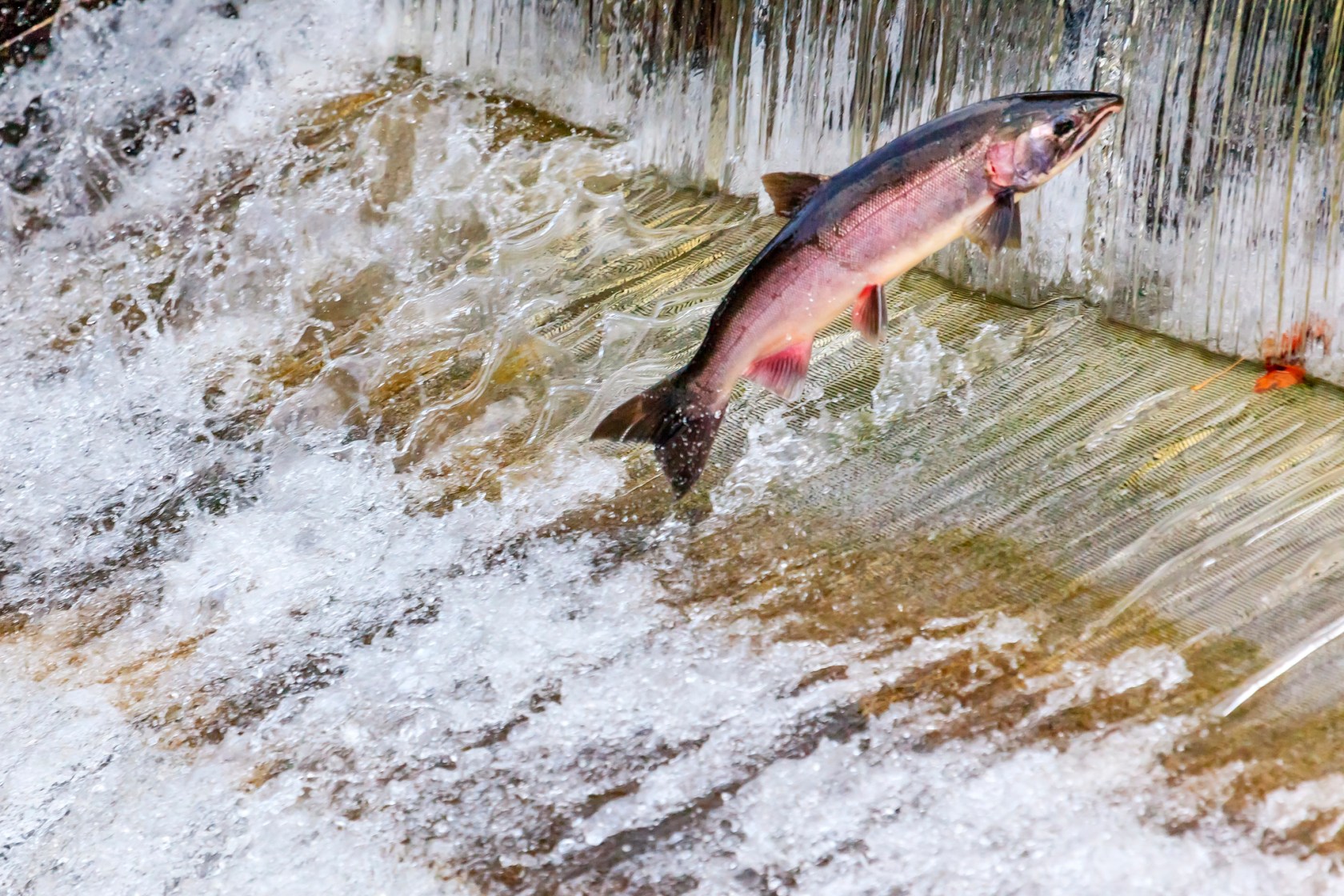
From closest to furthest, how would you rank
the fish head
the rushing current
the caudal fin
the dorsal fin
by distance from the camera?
the rushing current
the fish head
the dorsal fin
the caudal fin

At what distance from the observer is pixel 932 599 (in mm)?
2514

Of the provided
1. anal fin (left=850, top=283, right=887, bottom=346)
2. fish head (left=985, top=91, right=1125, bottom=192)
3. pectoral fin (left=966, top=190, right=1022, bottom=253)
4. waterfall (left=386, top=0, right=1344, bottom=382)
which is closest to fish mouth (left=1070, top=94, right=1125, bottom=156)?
fish head (left=985, top=91, right=1125, bottom=192)

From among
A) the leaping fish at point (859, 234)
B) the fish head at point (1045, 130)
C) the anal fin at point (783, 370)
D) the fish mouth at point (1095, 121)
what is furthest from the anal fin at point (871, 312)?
the fish mouth at point (1095, 121)

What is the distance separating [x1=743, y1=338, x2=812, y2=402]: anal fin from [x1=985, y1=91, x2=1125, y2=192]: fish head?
1.54 ft

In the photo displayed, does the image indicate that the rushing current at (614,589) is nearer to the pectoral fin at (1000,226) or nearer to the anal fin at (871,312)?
the anal fin at (871,312)

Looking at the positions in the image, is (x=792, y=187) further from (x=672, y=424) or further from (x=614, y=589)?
(x=614, y=589)

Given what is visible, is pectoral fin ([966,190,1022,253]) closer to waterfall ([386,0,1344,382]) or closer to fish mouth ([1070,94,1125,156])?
fish mouth ([1070,94,1125,156])

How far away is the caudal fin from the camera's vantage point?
8.14 feet

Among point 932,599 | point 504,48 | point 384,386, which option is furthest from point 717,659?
point 504,48

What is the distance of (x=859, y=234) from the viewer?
2.31 metres

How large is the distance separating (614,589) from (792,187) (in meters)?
0.88

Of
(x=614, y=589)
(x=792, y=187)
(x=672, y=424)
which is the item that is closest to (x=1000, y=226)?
(x=792, y=187)

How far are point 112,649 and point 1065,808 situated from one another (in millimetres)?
1974

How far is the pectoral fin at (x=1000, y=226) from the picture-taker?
2.28 metres
